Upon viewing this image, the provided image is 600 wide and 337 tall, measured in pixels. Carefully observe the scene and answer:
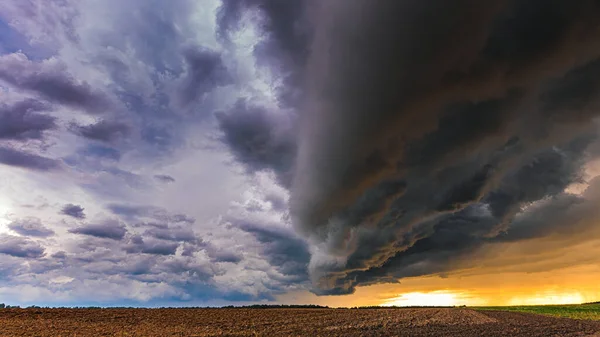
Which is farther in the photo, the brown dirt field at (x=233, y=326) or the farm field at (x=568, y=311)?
the farm field at (x=568, y=311)

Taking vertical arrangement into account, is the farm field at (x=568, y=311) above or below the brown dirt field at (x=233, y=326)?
below

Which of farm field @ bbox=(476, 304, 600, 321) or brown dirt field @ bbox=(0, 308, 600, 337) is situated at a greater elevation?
brown dirt field @ bbox=(0, 308, 600, 337)

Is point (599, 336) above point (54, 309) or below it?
below

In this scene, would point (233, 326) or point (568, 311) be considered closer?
point (233, 326)

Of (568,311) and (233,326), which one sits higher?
(233,326)

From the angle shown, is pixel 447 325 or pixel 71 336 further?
pixel 447 325

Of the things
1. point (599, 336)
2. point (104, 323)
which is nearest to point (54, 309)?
point (104, 323)

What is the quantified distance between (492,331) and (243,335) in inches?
1225

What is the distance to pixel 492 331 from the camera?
47.8 meters

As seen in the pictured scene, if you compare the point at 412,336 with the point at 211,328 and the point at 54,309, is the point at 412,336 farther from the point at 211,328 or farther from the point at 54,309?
the point at 54,309

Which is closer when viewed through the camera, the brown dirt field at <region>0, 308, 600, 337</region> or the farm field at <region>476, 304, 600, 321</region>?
the brown dirt field at <region>0, 308, 600, 337</region>

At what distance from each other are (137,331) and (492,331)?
1655 inches

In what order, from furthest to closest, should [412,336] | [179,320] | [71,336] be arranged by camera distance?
[179,320] < [412,336] < [71,336]

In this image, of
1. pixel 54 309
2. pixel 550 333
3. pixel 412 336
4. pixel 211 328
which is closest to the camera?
pixel 412 336
